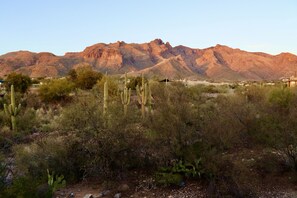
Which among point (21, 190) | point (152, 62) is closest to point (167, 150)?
point (21, 190)

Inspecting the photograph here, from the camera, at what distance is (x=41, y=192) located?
7621 mm

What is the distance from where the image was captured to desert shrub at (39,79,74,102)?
31.9 meters

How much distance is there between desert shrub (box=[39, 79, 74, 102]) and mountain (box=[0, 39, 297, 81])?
198ft

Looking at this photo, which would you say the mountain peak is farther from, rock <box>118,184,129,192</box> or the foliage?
rock <box>118,184,129,192</box>

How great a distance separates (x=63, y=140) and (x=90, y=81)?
2888 cm

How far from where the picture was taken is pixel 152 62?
415 feet

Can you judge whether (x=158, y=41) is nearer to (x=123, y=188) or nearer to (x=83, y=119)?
(x=83, y=119)

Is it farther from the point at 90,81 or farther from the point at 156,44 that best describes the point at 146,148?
the point at 156,44

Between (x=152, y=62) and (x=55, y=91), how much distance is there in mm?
95658

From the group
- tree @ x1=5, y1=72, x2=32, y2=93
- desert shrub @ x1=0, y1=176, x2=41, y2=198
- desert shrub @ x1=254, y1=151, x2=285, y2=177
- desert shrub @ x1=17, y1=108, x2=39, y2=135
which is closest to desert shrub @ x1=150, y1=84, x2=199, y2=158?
desert shrub @ x1=254, y1=151, x2=285, y2=177

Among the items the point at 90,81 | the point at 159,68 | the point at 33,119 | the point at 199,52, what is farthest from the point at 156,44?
the point at 33,119

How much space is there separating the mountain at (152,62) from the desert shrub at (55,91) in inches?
2380

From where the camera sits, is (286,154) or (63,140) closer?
(286,154)

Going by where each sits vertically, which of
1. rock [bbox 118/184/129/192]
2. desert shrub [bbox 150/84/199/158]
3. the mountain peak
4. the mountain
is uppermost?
the mountain peak
